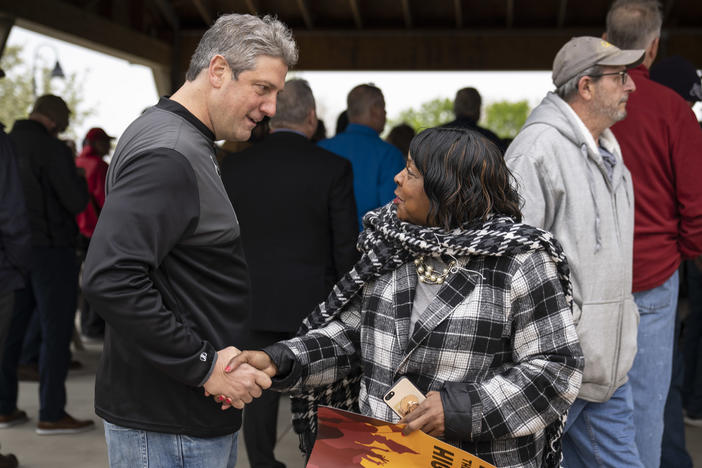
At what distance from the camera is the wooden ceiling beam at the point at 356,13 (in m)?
10.3

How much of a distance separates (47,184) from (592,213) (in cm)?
353

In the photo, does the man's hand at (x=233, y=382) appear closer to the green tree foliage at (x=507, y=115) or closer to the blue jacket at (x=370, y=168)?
the blue jacket at (x=370, y=168)

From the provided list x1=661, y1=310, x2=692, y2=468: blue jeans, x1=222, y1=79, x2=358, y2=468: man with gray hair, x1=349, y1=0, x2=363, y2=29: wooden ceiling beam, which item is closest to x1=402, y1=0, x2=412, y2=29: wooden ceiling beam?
x1=349, y1=0, x2=363, y2=29: wooden ceiling beam

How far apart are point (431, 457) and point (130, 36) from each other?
910 cm

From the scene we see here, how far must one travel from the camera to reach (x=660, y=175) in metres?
2.90

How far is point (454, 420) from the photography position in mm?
1781

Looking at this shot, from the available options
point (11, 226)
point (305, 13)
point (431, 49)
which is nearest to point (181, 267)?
point (11, 226)

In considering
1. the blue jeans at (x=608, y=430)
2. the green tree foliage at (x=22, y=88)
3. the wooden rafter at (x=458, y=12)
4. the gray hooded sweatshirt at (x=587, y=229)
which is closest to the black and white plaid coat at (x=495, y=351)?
the gray hooded sweatshirt at (x=587, y=229)

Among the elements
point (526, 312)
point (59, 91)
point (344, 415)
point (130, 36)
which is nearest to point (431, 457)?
point (344, 415)

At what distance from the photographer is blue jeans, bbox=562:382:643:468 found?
2.59 metres

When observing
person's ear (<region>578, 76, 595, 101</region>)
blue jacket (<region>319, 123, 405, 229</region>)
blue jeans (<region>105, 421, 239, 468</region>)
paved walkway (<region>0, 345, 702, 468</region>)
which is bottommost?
paved walkway (<region>0, 345, 702, 468</region>)

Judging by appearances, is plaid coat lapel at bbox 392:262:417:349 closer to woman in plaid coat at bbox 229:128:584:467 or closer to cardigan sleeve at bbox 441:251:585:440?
woman in plaid coat at bbox 229:128:584:467

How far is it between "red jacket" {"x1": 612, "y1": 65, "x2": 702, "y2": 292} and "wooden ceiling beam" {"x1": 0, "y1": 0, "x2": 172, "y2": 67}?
590 centimetres

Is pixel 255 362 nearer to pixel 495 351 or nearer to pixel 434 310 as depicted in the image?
→ pixel 434 310
